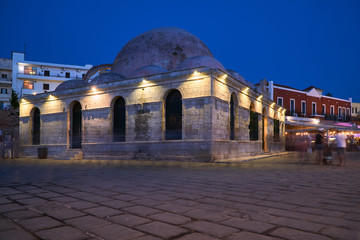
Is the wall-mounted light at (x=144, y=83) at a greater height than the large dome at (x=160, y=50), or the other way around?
the large dome at (x=160, y=50)

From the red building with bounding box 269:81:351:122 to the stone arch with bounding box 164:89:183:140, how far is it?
22.2 metres

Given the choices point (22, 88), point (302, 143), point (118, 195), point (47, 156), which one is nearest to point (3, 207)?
point (118, 195)

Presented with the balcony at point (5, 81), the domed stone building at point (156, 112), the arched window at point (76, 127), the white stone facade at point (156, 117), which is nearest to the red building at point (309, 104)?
the domed stone building at point (156, 112)

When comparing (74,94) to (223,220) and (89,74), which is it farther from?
(223,220)

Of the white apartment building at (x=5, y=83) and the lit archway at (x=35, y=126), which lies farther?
the white apartment building at (x=5, y=83)

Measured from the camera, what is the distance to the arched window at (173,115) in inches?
583

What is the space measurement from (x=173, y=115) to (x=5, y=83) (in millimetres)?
46753

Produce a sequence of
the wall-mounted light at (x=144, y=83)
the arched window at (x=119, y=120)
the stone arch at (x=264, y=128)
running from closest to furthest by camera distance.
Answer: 1. the wall-mounted light at (x=144, y=83)
2. the arched window at (x=119, y=120)
3. the stone arch at (x=264, y=128)

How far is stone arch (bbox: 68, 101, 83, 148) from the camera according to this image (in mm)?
18828

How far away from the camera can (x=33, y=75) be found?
48.5 meters

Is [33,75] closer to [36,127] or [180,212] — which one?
[36,127]

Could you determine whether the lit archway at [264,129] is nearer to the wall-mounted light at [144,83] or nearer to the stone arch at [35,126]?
the wall-mounted light at [144,83]

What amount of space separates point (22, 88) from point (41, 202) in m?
51.0

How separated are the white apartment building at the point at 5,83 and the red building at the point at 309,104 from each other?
45.0 meters
